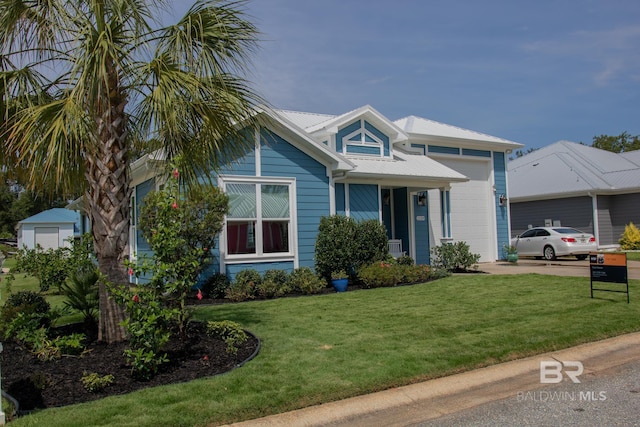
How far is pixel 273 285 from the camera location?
11.7m

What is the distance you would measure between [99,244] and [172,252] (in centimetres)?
113

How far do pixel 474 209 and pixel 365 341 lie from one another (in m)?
14.4

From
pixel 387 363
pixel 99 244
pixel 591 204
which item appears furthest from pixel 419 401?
pixel 591 204

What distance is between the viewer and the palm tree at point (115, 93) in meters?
6.20

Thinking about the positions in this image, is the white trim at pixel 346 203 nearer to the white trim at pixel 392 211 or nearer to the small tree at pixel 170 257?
the white trim at pixel 392 211

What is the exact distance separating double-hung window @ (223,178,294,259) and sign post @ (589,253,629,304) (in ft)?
22.1

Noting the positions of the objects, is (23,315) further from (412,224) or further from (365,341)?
(412,224)

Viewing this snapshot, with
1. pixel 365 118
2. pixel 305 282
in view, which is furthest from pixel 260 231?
pixel 365 118

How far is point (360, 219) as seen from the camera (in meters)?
14.6

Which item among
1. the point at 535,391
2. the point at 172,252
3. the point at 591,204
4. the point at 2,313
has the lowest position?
the point at 535,391

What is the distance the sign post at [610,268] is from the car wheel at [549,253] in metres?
11.9

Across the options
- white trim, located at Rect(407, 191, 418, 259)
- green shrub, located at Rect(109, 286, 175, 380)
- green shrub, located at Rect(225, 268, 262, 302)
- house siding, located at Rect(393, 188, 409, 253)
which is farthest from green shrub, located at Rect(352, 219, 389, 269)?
green shrub, located at Rect(109, 286, 175, 380)

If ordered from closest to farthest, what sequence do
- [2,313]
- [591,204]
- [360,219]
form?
1. [2,313]
2. [360,219]
3. [591,204]

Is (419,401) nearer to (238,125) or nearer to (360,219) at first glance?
(238,125)
